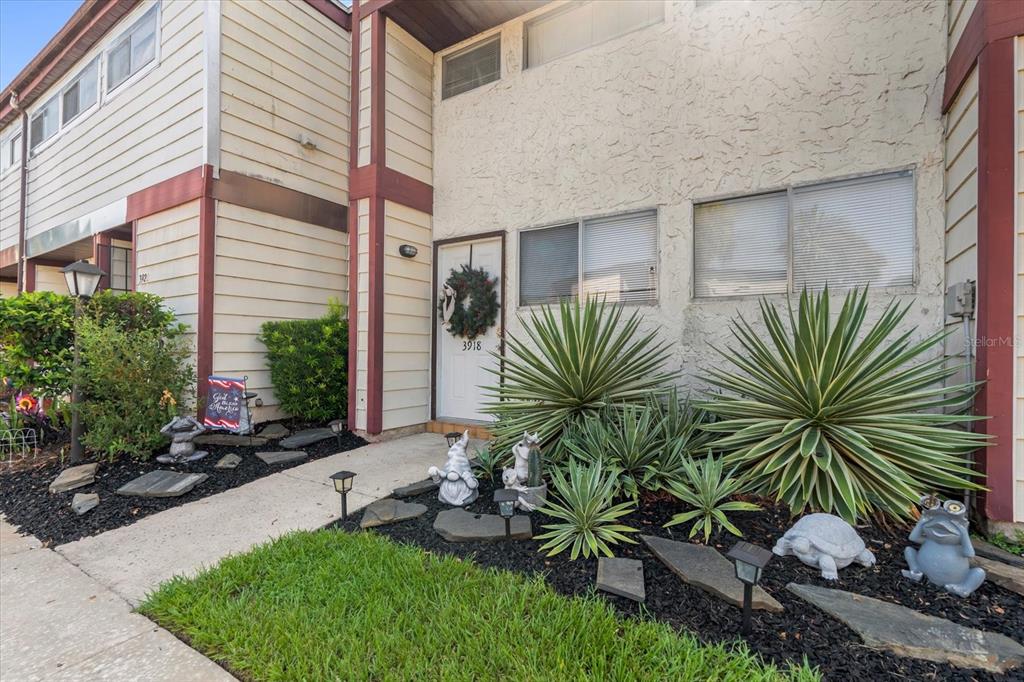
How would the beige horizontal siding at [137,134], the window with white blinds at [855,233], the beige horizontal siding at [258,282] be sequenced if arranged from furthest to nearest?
the beige horizontal siding at [137,134] < the beige horizontal siding at [258,282] < the window with white blinds at [855,233]

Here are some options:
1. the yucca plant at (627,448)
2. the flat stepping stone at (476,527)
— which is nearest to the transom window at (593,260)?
the yucca plant at (627,448)

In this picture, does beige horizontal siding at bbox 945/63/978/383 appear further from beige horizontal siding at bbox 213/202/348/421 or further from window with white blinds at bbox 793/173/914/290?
beige horizontal siding at bbox 213/202/348/421

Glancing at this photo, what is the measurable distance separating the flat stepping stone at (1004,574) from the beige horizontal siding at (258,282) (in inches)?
249

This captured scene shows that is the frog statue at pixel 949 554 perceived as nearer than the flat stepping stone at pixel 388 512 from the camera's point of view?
Yes

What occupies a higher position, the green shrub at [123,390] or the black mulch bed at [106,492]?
the green shrub at [123,390]

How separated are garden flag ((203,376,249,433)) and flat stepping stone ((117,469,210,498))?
98 cm

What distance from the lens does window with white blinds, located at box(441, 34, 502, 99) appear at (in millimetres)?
5812

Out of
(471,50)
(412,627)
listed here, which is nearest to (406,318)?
(471,50)

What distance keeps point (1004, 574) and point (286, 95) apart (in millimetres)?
7800

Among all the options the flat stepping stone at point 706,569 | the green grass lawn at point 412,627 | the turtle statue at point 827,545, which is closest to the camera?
the green grass lawn at point 412,627

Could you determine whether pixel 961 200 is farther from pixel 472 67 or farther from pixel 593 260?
pixel 472 67

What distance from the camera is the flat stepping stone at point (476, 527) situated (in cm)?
283

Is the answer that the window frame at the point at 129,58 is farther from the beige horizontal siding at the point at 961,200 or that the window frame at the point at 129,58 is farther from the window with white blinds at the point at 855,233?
the beige horizontal siding at the point at 961,200

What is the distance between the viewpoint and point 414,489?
3674 mm
